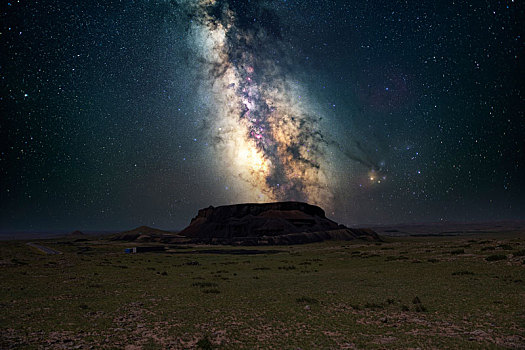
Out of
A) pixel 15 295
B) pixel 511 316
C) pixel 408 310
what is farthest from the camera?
pixel 15 295

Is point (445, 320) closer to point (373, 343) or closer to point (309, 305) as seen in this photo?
point (373, 343)

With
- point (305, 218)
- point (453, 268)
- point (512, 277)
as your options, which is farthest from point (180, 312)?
point (305, 218)

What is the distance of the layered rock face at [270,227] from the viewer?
119 m

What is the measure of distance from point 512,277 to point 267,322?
1831cm

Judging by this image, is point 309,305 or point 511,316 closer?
point 511,316

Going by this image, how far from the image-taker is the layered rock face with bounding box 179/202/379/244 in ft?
389

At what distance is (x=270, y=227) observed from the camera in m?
139

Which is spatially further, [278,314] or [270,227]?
[270,227]

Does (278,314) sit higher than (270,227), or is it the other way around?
(278,314)

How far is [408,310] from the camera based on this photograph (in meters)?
13.8

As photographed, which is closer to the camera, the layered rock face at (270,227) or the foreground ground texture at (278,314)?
the foreground ground texture at (278,314)

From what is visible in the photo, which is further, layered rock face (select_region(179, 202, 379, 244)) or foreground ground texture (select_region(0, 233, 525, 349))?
layered rock face (select_region(179, 202, 379, 244))

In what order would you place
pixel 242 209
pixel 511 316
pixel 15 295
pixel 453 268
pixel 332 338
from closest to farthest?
pixel 332 338
pixel 511 316
pixel 15 295
pixel 453 268
pixel 242 209

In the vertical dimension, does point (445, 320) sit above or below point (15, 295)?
above
